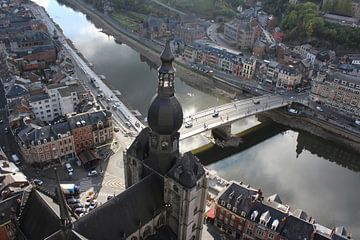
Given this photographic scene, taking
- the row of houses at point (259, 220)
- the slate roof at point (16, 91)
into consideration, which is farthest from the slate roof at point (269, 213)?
the slate roof at point (16, 91)

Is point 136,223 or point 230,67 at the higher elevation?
point 136,223

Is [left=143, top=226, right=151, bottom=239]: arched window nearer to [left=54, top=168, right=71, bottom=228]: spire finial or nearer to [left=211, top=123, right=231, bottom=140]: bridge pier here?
[left=54, top=168, right=71, bottom=228]: spire finial

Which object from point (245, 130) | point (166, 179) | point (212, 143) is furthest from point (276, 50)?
point (166, 179)

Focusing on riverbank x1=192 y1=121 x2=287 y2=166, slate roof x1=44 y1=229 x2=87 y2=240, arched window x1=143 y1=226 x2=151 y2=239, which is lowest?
riverbank x1=192 y1=121 x2=287 y2=166

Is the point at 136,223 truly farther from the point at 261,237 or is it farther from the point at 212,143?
the point at 212,143

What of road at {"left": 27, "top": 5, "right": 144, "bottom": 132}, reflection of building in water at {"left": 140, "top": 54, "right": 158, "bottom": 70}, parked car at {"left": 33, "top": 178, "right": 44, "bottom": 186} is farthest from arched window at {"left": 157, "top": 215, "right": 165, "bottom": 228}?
reflection of building in water at {"left": 140, "top": 54, "right": 158, "bottom": 70}

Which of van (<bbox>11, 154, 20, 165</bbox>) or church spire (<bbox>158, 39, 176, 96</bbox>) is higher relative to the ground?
church spire (<bbox>158, 39, 176, 96</bbox>)

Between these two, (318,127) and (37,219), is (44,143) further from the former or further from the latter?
(318,127)
